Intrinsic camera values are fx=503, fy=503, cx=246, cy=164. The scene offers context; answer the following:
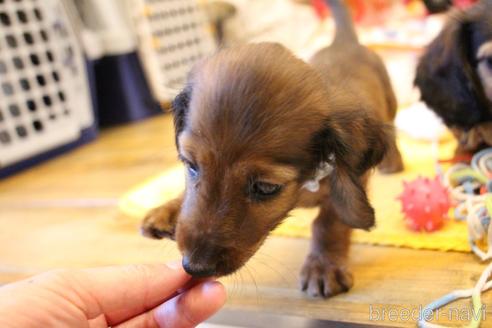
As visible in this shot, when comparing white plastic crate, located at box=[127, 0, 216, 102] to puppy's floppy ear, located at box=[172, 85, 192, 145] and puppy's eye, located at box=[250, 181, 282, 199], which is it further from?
puppy's eye, located at box=[250, 181, 282, 199]

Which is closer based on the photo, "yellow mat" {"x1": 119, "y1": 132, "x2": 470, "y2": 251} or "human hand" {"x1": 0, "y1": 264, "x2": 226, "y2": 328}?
"human hand" {"x1": 0, "y1": 264, "x2": 226, "y2": 328}

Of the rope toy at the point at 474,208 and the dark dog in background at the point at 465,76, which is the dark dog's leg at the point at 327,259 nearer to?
the rope toy at the point at 474,208

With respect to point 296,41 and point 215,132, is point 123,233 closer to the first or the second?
point 215,132

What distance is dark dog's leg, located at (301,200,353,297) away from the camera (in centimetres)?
118

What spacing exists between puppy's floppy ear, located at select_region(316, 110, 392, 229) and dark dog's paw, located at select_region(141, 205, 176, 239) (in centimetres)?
41

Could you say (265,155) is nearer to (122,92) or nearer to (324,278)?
(324,278)

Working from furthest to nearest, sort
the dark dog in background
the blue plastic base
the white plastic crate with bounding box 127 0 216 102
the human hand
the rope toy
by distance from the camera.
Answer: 1. the blue plastic base
2. the white plastic crate with bounding box 127 0 216 102
3. the dark dog in background
4. the rope toy
5. the human hand

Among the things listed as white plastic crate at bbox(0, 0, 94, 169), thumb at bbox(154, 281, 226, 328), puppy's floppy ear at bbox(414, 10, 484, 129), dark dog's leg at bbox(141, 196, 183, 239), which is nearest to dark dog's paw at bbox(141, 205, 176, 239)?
dark dog's leg at bbox(141, 196, 183, 239)

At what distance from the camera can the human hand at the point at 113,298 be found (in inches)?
32.0

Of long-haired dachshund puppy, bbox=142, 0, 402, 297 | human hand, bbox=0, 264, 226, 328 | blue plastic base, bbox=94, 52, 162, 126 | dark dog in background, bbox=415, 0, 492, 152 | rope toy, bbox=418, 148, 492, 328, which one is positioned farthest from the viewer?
blue plastic base, bbox=94, 52, 162, 126

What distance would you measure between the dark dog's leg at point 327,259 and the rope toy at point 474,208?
0.21 m

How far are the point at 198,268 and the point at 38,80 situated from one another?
221 cm

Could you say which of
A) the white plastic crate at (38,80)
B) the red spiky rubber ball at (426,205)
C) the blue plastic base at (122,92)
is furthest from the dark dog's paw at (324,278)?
the blue plastic base at (122,92)

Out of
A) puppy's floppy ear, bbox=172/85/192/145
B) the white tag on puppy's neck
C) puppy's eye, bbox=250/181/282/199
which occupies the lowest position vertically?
the white tag on puppy's neck
